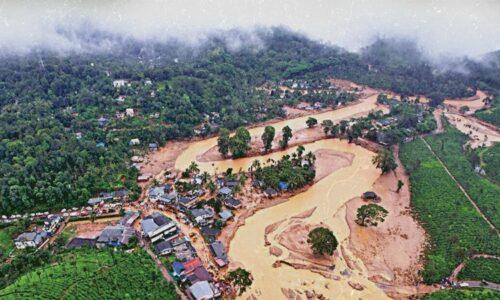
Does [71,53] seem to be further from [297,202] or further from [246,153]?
[297,202]

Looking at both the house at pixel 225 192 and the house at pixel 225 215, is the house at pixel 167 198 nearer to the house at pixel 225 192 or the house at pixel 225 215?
the house at pixel 225 192

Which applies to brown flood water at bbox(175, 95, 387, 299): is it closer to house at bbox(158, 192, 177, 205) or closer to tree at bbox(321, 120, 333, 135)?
tree at bbox(321, 120, 333, 135)

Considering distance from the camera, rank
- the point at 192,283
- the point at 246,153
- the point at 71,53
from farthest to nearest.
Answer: the point at 71,53 < the point at 246,153 < the point at 192,283

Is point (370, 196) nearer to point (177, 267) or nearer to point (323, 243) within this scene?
point (323, 243)

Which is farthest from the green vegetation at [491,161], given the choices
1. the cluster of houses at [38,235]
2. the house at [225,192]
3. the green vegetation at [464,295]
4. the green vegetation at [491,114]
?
the cluster of houses at [38,235]

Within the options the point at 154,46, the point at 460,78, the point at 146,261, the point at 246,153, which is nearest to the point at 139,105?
the point at 246,153

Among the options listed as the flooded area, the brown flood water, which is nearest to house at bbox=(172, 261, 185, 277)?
the brown flood water

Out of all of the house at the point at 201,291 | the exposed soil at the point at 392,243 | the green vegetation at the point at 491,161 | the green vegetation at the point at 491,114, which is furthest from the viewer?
the green vegetation at the point at 491,114
